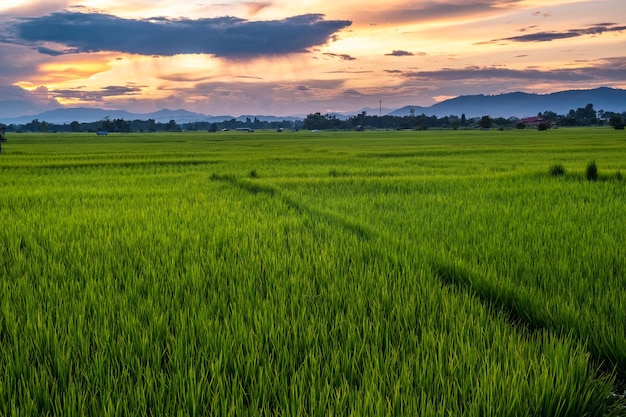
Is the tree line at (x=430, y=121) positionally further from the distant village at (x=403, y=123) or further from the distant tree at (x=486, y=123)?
the distant tree at (x=486, y=123)

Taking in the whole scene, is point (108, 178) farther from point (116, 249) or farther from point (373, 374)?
point (373, 374)

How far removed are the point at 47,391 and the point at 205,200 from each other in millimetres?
6393

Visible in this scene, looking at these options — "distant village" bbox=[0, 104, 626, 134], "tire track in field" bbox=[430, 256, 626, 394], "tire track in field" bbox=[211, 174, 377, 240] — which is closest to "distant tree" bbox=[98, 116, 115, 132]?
"distant village" bbox=[0, 104, 626, 134]

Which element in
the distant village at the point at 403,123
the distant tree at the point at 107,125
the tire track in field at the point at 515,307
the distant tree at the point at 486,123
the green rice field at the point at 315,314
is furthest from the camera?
the distant tree at the point at 107,125

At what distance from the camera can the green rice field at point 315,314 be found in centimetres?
177

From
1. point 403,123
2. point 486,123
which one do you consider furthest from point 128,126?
point 486,123

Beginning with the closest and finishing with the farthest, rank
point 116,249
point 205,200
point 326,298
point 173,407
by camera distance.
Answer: point 173,407
point 326,298
point 116,249
point 205,200

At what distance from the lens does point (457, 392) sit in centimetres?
179

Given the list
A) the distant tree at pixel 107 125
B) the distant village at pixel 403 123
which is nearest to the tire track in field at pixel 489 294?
the distant village at pixel 403 123

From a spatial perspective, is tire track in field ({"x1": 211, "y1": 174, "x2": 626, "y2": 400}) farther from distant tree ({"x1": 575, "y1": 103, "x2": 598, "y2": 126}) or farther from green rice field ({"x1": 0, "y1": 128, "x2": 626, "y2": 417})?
distant tree ({"x1": 575, "y1": 103, "x2": 598, "y2": 126})

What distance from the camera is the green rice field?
177 cm

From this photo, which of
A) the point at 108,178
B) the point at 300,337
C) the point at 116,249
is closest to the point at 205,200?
the point at 116,249

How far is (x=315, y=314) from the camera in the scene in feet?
8.56

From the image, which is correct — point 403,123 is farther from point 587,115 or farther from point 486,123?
point 587,115
